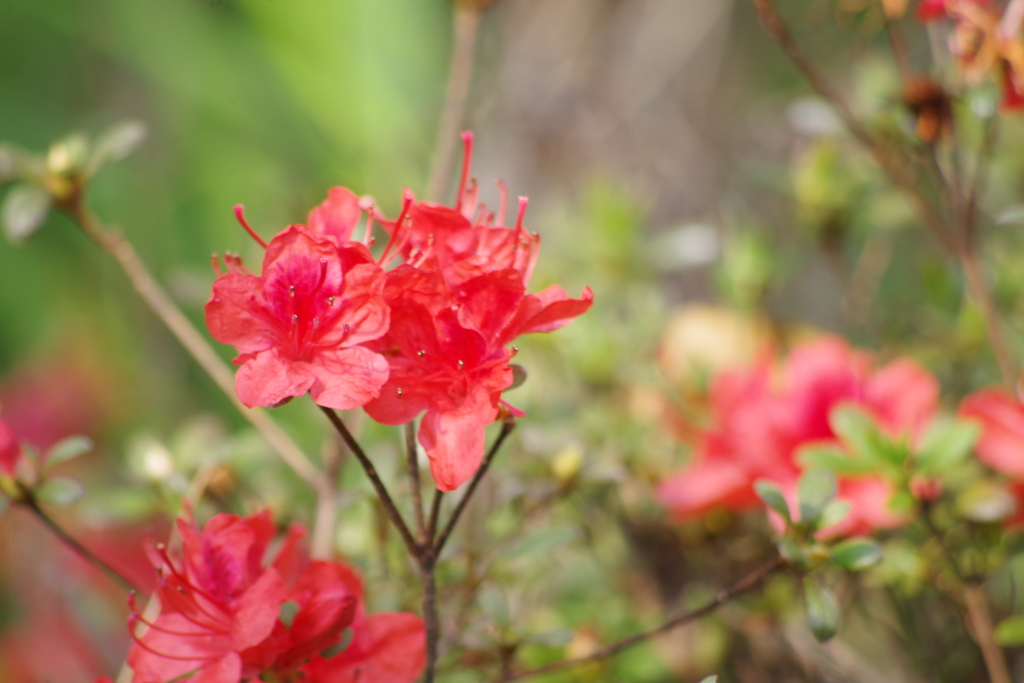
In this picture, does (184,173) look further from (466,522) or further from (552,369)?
(466,522)

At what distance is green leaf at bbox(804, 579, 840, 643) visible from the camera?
0.52 meters

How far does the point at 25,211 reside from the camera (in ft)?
2.21

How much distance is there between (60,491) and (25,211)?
0.23 meters

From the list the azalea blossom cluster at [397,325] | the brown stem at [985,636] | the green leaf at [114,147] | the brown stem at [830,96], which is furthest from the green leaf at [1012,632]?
the green leaf at [114,147]

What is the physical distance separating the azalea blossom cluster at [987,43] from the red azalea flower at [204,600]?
60cm

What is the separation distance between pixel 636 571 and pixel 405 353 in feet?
1.74

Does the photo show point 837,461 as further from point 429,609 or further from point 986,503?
point 429,609

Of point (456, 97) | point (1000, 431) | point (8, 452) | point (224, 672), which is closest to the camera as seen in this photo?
point (224, 672)

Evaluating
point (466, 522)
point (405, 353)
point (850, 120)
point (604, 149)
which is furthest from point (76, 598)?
point (604, 149)

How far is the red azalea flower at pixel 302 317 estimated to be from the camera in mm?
456

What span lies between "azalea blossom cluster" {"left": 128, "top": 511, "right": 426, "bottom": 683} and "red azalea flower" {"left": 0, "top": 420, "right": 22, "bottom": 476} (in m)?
0.15

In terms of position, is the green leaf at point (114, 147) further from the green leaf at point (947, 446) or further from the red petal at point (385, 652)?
the green leaf at point (947, 446)

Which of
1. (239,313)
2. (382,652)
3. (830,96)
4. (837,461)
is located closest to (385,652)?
(382,652)

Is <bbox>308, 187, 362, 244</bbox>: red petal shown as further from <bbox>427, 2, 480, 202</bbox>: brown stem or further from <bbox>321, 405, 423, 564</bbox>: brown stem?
<bbox>427, 2, 480, 202</bbox>: brown stem
